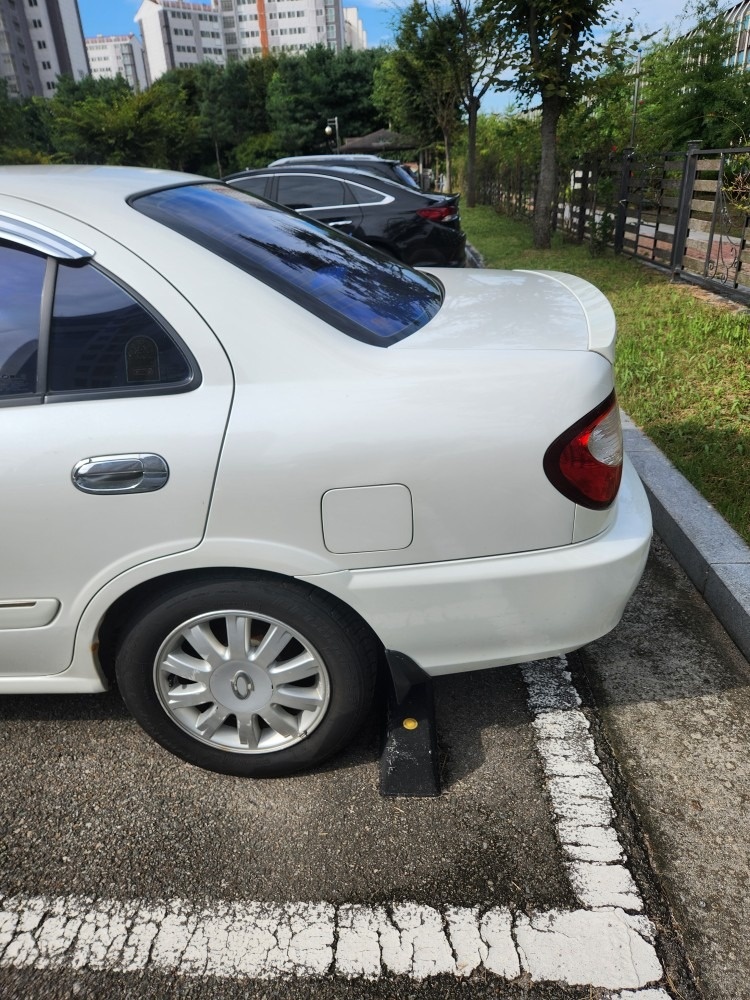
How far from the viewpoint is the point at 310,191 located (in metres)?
9.02

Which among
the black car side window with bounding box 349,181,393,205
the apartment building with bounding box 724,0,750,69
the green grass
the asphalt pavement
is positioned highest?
the apartment building with bounding box 724,0,750,69

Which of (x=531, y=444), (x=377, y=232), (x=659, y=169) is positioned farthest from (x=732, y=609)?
(x=659, y=169)

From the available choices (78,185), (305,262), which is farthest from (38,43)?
(305,262)

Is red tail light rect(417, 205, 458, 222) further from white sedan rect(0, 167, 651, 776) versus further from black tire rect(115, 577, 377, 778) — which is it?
black tire rect(115, 577, 377, 778)

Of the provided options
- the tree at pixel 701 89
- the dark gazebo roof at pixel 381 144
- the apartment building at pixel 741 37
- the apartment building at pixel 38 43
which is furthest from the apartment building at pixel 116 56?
the tree at pixel 701 89

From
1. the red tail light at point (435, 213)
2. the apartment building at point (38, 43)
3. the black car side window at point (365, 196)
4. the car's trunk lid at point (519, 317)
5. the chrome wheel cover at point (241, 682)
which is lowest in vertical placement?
the chrome wheel cover at point (241, 682)

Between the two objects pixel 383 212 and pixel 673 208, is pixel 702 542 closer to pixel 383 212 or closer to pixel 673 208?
pixel 383 212

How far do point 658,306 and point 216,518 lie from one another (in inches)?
265

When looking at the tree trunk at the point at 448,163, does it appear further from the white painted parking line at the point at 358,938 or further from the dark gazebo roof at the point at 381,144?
the white painted parking line at the point at 358,938

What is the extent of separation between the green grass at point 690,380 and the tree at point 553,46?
15.9 ft

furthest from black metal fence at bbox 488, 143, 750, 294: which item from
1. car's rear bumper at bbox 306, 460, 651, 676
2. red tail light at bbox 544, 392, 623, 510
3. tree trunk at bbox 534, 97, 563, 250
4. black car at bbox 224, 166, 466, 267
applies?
car's rear bumper at bbox 306, 460, 651, 676

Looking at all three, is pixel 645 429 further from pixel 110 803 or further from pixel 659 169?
pixel 659 169

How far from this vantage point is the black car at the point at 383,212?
8797 mm

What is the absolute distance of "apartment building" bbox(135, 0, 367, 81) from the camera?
393ft
